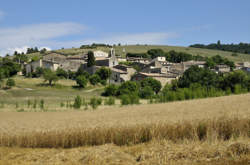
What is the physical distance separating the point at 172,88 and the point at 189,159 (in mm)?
60173

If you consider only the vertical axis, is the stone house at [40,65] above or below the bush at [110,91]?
above

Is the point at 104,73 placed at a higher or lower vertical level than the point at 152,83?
higher

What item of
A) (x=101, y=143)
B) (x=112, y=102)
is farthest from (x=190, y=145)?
(x=112, y=102)

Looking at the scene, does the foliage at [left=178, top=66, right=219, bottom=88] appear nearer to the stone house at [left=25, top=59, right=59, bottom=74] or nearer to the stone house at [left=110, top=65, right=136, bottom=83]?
the stone house at [left=110, top=65, right=136, bottom=83]

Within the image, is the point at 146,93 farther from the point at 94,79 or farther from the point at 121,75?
the point at 121,75

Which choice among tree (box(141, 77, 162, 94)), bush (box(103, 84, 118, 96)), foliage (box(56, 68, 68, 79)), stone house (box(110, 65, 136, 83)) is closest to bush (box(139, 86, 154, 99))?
bush (box(103, 84, 118, 96))

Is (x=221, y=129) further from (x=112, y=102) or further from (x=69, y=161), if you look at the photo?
(x=112, y=102)

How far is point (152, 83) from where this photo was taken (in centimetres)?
7619

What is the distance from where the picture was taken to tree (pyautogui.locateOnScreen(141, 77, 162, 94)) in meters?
75.9

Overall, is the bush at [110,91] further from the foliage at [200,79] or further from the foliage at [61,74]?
the foliage at [61,74]

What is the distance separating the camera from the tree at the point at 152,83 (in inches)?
2990

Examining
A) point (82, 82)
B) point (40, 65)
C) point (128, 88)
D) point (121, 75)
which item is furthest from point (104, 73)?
point (40, 65)

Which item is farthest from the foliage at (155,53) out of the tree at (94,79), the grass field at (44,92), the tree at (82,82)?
the tree at (82,82)

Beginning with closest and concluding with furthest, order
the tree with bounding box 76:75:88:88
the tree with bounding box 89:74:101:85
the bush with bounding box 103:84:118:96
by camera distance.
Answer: the bush with bounding box 103:84:118:96 < the tree with bounding box 76:75:88:88 < the tree with bounding box 89:74:101:85
